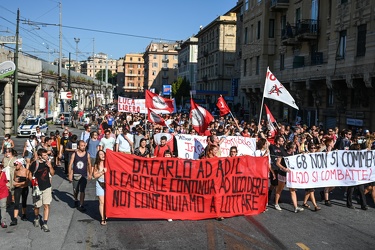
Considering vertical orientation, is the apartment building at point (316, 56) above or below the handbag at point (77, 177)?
above

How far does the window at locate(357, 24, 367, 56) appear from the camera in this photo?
22181 millimetres

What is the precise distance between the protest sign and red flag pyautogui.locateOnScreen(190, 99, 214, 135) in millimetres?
5298

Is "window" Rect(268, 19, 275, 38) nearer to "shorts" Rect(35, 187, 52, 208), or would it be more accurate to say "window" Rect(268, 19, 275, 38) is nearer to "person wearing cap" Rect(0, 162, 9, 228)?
"shorts" Rect(35, 187, 52, 208)

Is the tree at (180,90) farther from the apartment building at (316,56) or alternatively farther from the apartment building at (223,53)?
the apartment building at (316,56)

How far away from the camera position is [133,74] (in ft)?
523

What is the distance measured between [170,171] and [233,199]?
1.54m

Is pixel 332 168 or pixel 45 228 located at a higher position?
pixel 332 168

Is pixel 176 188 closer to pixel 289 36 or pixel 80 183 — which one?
pixel 80 183

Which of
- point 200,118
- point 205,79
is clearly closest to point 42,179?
point 200,118

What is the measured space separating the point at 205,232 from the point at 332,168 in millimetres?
4098

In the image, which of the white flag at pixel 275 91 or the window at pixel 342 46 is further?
the window at pixel 342 46

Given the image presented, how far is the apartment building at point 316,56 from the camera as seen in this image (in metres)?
22.5

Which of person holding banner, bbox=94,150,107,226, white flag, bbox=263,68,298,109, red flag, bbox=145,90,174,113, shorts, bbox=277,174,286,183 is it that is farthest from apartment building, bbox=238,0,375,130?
person holding banner, bbox=94,150,107,226

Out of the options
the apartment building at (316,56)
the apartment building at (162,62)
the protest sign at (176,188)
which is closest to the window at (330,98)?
the apartment building at (316,56)
